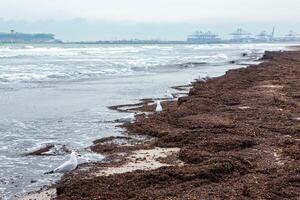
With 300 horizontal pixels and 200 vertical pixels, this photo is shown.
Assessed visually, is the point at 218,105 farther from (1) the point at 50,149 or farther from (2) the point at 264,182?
(2) the point at 264,182

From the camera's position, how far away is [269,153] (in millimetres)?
9211

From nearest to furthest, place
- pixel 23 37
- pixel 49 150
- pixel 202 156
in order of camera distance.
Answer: pixel 202 156
pixel 49 150
pixel 23 37

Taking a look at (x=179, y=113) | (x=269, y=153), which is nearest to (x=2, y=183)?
(x=269, y=153)

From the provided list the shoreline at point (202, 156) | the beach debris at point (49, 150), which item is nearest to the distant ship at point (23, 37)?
the shoreline at point (202, 156)

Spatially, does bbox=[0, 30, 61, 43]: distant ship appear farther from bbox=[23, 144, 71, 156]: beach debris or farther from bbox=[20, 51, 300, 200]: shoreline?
bbox=[23, 144, 71, 156]: beach debris

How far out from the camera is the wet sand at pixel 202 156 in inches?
277

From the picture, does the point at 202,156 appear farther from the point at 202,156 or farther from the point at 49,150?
the point at 49,150

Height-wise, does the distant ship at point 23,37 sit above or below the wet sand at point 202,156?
below

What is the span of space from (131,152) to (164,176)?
8.67 ft

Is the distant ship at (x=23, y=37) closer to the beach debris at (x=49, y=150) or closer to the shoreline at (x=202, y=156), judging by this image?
the shoreline at (x=202, y=156)

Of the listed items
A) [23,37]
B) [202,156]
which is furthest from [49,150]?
[23,37]

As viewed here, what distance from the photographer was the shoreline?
7043 millimetres

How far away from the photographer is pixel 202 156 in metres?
9.00

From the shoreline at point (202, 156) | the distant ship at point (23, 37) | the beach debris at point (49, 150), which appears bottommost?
the distant ship at point (23, 37)
